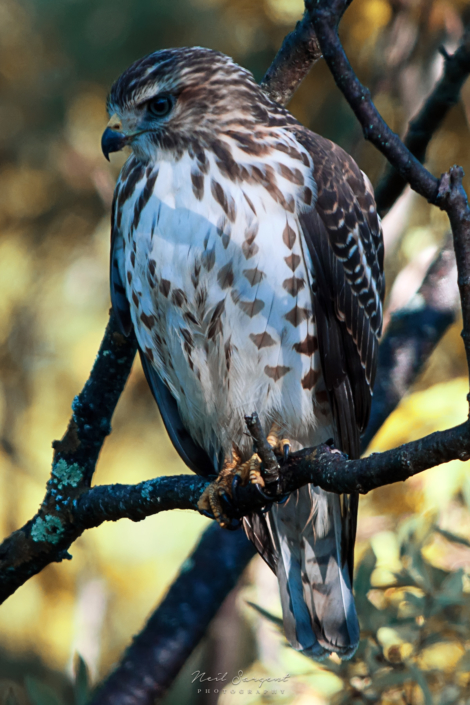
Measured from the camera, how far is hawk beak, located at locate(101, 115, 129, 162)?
3057 millimetres

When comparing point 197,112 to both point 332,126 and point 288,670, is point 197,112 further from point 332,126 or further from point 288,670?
point 332,126

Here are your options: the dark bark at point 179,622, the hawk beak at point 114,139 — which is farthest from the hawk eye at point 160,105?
the dark bark at point 179,622

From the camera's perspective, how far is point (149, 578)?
269 inches

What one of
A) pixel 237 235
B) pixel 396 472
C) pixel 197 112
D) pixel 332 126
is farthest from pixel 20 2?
pixel 396 472

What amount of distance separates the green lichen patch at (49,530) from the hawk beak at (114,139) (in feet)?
4.33

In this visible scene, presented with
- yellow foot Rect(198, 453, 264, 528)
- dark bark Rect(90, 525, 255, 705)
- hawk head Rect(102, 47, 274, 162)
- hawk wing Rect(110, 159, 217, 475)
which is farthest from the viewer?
dark bark Rect(90, 525, 255, 705)

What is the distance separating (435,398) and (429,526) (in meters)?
1.41

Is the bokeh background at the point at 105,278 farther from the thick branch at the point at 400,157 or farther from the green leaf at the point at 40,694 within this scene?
the thick branch at the point at 400,157

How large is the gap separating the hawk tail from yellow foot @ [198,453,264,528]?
31.2 inches

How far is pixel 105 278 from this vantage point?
7.41m

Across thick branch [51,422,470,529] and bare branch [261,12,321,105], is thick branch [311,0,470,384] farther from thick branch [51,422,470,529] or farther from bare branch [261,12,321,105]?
bare branch [261,12,321,105]

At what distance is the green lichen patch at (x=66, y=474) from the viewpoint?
2861mm

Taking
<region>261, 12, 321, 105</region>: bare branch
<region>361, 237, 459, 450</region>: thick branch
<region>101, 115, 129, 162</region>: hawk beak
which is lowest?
<region>361, 237, 459, 450</region>: thick branch
